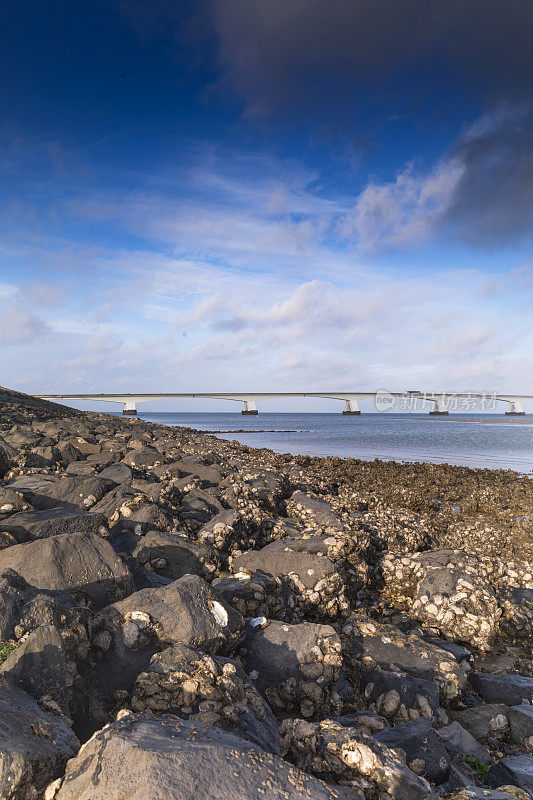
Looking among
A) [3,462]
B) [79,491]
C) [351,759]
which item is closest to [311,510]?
[79,491]

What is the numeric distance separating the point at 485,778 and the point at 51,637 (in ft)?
11.3

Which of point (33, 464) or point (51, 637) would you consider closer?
point (51, 637)

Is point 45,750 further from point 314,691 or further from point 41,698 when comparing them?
point 314,691

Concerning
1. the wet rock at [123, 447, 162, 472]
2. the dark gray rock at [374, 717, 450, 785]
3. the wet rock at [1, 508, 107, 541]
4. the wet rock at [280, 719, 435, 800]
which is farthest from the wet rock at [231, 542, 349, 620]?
the wet rock at [123, 447, 162, 472]

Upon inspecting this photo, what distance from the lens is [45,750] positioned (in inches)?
94.7

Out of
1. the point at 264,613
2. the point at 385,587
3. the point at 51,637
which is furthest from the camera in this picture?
the point at 385,587

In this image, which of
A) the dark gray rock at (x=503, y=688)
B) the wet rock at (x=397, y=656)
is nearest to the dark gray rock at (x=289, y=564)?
the wet rock at (x=397, y=656)

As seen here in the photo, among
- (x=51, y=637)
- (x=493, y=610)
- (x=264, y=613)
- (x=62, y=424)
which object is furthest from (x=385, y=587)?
(x=62, y=424)

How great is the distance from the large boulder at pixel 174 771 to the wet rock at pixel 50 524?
12.5 feet

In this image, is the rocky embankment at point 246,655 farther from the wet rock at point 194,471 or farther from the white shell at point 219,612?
the wet rock at point 194,471

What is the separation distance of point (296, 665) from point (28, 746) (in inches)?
93.5

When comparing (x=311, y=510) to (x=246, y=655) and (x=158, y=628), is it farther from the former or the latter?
(x=158, y=628)

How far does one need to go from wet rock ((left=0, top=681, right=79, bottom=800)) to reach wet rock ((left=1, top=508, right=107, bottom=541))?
3.07m

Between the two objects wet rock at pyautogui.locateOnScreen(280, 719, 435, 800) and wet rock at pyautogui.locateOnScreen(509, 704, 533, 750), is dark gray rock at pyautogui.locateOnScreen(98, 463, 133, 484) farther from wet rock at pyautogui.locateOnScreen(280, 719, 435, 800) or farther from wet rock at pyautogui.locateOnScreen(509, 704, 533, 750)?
wet rock at pyautogui.locateOnScreen(509, 704, 533, 750)
